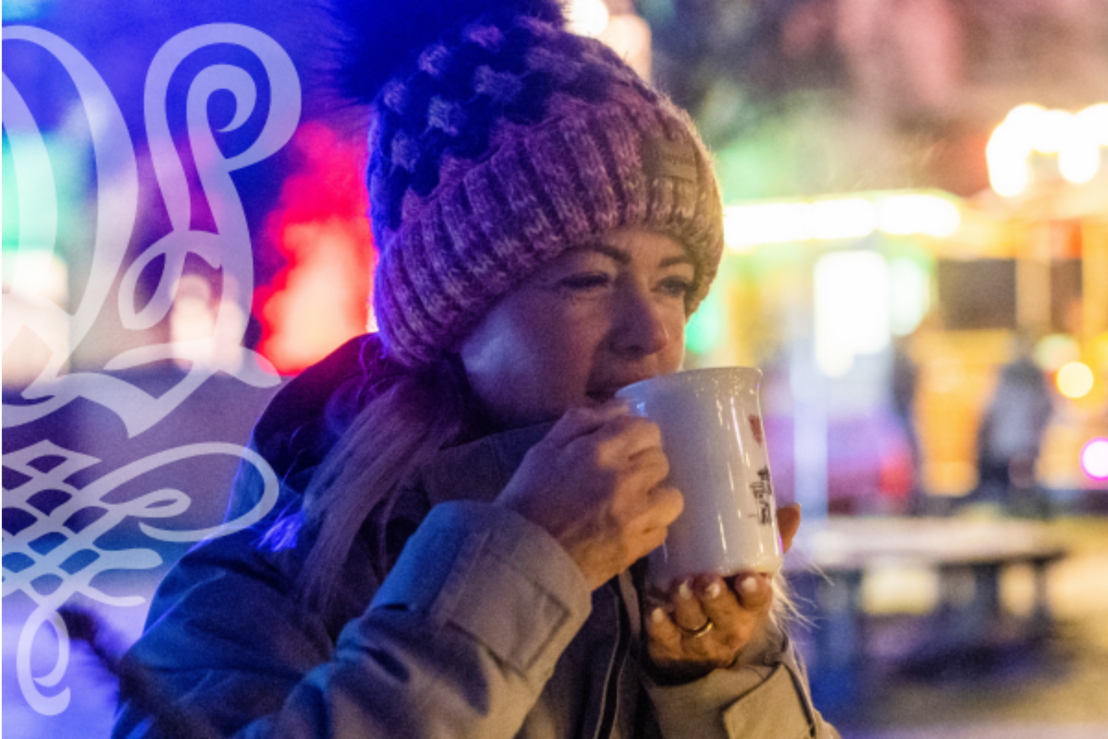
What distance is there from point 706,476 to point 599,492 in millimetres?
151

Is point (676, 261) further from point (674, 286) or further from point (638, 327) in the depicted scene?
point (638, 327)

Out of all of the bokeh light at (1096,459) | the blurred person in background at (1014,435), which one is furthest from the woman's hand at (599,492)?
the bokeh light at (1096,459)

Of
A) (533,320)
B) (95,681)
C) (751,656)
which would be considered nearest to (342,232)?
(533,320)

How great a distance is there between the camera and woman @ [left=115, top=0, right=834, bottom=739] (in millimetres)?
911

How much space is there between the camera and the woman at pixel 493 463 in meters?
0.91

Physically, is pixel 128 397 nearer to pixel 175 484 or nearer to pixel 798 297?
pixel 175 484

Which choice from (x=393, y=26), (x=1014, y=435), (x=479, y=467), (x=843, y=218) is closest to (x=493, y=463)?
(x=479, y=467)

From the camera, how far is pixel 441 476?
1188 millimetres

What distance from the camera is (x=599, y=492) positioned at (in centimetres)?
93

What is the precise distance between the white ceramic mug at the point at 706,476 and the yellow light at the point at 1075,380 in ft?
30.9

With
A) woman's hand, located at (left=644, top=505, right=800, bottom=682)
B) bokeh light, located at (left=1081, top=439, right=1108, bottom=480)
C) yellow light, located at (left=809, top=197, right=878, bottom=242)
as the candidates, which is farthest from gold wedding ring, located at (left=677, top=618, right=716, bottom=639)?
bokeh light, located at (left=1081, top=439, right=1108, bottom=480)

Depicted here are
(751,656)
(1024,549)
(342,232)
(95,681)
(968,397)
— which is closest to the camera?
(95,681)

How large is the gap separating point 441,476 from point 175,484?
49cm

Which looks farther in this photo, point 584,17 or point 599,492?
point 584,17
